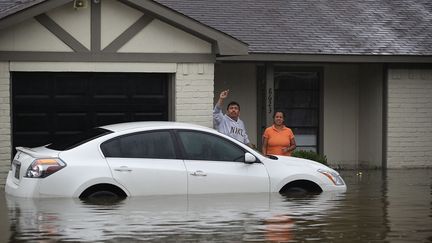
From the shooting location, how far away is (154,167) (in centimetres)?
1159

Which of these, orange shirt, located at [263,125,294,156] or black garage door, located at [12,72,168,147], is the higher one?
black garage door, located at [12,72,168,147]

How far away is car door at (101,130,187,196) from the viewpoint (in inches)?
452

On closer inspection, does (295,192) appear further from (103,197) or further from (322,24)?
(322,24)

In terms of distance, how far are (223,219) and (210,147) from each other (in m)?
1.80

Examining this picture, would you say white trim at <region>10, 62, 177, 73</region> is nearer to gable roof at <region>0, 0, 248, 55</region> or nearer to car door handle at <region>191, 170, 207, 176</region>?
gable roof at <region>0, 0, 248, 55</region>

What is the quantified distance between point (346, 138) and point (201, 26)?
5.99m

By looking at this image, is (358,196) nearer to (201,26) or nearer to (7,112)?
(201,26)

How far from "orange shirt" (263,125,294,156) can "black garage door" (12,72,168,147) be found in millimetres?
2505

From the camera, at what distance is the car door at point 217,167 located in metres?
11.7

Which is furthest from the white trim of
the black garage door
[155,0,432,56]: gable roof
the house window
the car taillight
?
the house window

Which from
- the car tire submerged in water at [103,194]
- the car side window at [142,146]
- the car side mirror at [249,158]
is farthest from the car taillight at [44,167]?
the car side mirror at [249,158]

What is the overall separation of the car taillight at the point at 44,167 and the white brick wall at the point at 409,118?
933 centimetres

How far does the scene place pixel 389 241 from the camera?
928 cm

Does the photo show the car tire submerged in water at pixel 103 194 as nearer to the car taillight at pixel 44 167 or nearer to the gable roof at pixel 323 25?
the car taillight at pixel 44 167
